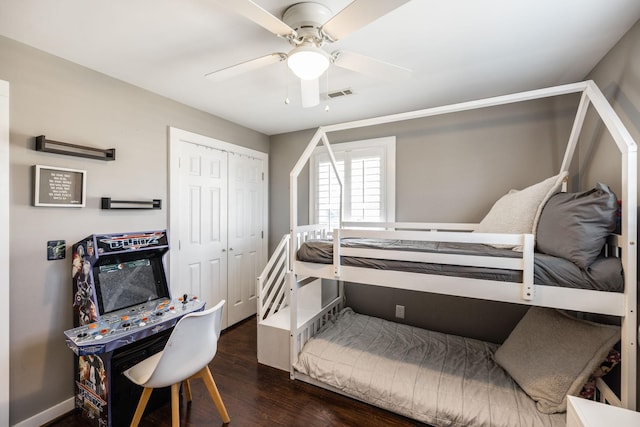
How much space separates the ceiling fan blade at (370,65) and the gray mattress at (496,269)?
3.61 feet

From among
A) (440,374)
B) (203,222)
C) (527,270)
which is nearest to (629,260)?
(527,270)

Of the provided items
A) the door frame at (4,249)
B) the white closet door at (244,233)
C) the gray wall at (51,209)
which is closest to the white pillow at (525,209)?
the white closet door at (244,233)

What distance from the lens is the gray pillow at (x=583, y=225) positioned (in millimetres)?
1438

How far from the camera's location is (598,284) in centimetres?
142

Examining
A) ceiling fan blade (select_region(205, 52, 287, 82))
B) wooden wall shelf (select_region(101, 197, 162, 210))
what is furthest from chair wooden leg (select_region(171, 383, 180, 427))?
Result: ceiling fan blade (select_region(205, 52, 287, 82))

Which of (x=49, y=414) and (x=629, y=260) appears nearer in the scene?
(x=629, y=260)

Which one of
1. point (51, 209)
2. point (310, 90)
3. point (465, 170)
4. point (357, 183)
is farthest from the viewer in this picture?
point (357, 183)

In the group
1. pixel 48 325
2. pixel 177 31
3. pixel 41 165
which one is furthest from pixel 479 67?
pixel 48 325

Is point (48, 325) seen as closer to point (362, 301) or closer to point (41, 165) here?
point (41, 165)

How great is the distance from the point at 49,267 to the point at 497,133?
152 inches

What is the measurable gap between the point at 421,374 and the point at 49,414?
2619 millimetres

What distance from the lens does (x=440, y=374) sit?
2029 millimetres

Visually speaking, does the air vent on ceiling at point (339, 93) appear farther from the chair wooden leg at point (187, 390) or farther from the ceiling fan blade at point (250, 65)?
the chair wooden leg at point (187, 390)

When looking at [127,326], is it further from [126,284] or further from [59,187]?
[59,187]
